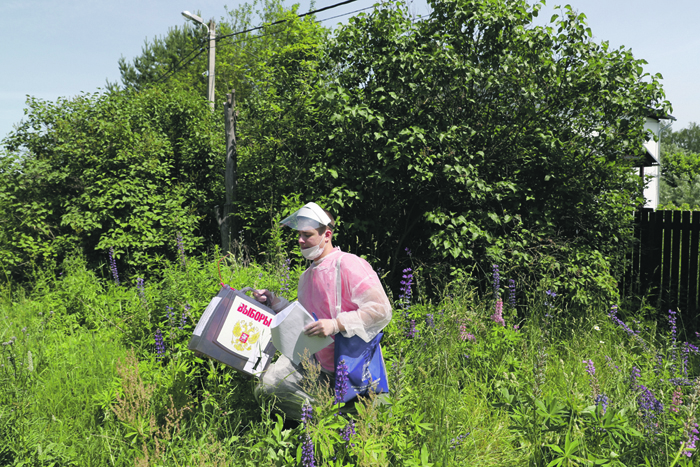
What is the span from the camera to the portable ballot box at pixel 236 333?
2373 mm

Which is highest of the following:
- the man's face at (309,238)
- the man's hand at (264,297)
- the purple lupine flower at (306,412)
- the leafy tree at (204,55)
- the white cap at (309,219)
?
the leafy tree at (204,55)

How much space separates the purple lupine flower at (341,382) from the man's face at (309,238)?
69 cm

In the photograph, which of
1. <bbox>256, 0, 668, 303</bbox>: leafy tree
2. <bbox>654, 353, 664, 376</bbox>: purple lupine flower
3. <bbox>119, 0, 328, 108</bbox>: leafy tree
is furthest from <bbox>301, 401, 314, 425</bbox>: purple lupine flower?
<bbox>119, 0, 328, 108</bbox>: leafy tree

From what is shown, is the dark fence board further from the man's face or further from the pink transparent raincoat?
the man's face

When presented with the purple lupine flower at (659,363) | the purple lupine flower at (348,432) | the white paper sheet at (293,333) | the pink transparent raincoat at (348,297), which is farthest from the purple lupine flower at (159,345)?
the purple lupine flower at (659,363)

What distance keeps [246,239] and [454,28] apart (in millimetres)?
3709

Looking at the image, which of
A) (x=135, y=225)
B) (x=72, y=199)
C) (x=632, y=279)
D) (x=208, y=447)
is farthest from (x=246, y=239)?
(x=632, y=279)

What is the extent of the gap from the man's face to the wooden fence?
14.2 feet

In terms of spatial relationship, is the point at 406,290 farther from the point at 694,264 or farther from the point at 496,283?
the point at 694,264

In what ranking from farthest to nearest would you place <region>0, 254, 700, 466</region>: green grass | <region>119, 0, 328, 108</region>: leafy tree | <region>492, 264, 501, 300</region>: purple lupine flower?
<region>119, 0, 328, 108</region>: leafy tree → <region>492, 264, 501, 300</region>: purple lupine flower → <region>0, 254, 700, 466</region>: green grass

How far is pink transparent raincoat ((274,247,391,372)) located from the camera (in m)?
2.23

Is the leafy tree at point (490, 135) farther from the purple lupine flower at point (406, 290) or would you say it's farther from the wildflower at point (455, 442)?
the wildflower at point (455, 442)

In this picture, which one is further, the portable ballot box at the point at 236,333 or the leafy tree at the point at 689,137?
the leafy tree at the point at 689,137

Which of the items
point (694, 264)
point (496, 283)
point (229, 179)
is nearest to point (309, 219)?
point (496, 283)
